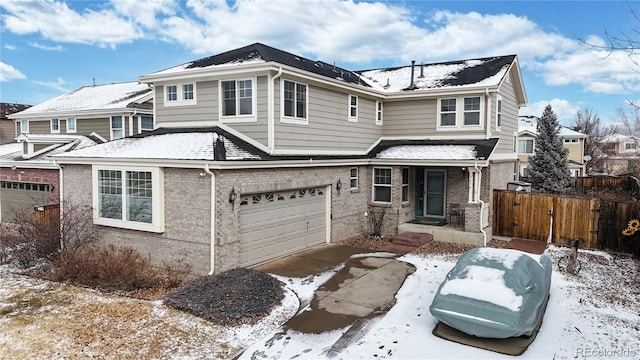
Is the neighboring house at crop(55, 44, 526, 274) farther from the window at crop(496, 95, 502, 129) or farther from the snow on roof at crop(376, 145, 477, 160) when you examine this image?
the window at crop(496, 95, 502, 129)

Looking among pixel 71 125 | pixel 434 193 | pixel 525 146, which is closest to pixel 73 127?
pixel 71 125

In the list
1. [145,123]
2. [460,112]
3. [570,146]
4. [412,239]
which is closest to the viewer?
[412,239]

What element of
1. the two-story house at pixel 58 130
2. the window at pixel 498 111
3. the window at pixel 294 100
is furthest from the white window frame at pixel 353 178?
the two-story house at pixel 58 130

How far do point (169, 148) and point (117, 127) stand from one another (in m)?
13.8

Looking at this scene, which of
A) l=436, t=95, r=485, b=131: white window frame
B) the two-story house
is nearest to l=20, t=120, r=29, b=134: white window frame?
the two-story house

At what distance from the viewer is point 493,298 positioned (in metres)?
7.07

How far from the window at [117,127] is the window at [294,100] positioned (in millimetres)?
14023

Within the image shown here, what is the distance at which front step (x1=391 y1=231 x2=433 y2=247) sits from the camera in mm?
14525

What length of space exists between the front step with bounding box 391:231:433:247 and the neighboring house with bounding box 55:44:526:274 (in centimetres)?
101

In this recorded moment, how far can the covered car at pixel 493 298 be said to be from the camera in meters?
6.93

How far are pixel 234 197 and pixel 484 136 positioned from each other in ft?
35.2

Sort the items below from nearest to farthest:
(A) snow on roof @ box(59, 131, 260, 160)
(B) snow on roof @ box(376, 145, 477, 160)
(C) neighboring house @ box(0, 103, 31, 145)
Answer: (A) snow on roof @ box(59, 131, 260, 160) → (B) snow on roof @ box(376, 145, 477, 160) → (C) neighboring house @ box(0, 103, 31, 145)

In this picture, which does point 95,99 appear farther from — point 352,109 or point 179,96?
point 352,109

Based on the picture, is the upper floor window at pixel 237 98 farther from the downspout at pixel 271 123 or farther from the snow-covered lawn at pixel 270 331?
the snow-covered lawn at pixel 270 331
